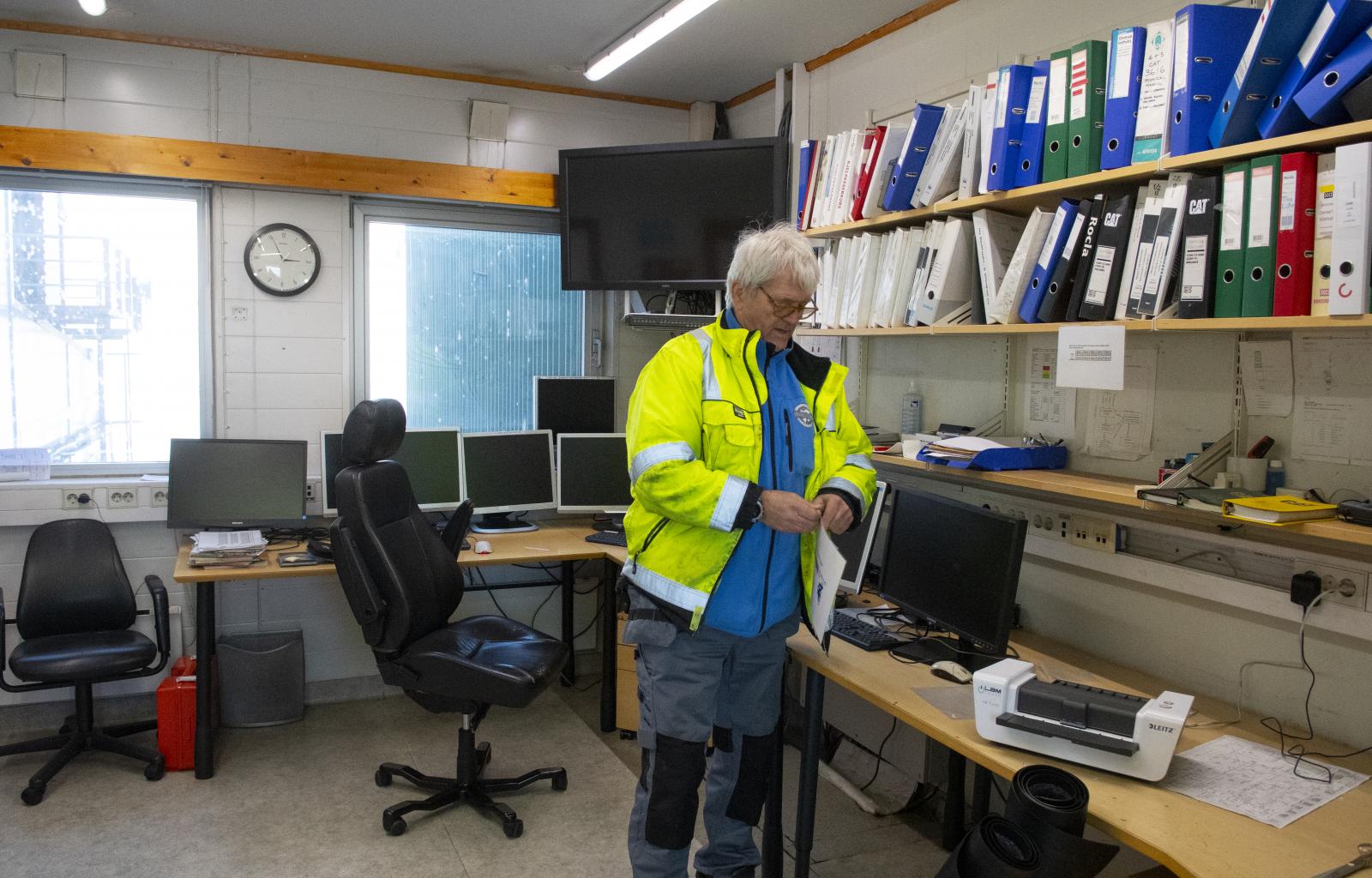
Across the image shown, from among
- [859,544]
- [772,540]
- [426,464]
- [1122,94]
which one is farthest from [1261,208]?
[426,464]

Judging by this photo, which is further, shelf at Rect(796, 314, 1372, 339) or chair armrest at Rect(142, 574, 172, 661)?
chair armrest at Rect(142, 574, 172, 661)

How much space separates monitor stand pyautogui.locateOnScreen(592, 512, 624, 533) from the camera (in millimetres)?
4144

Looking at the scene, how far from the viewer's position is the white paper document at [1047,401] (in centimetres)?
271

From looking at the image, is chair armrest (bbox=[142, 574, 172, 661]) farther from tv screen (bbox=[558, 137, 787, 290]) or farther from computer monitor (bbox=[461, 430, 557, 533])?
tv screen (bbox=[558, 137, 787, 290])

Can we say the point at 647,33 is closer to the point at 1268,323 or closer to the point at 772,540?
the point at 772,540

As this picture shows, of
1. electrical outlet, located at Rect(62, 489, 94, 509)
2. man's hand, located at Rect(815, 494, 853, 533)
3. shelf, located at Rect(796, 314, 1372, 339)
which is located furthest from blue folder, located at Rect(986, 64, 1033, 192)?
electrical outlet, located at Rect(62, 489, 94, 509)

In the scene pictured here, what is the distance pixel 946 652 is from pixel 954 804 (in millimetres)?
662

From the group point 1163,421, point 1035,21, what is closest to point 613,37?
point 1035,21

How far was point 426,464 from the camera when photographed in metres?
4.13

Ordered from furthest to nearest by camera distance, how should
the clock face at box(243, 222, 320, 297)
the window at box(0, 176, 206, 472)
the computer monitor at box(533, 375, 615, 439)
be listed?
the computer monitor at box(533, 375, 615, 439)
the clock face at box(243, 222, 320, 297)
the window at box(0, 176, 206, 472)

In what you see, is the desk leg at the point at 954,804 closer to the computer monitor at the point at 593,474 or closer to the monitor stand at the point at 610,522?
the monitor stand at the point at 610,522

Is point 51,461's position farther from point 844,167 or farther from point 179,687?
point 844,167

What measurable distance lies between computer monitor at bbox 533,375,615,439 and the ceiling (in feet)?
4.56

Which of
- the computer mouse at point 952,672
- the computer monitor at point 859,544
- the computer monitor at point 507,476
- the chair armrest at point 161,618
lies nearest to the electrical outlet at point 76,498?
the chair armrest at point 161,618
